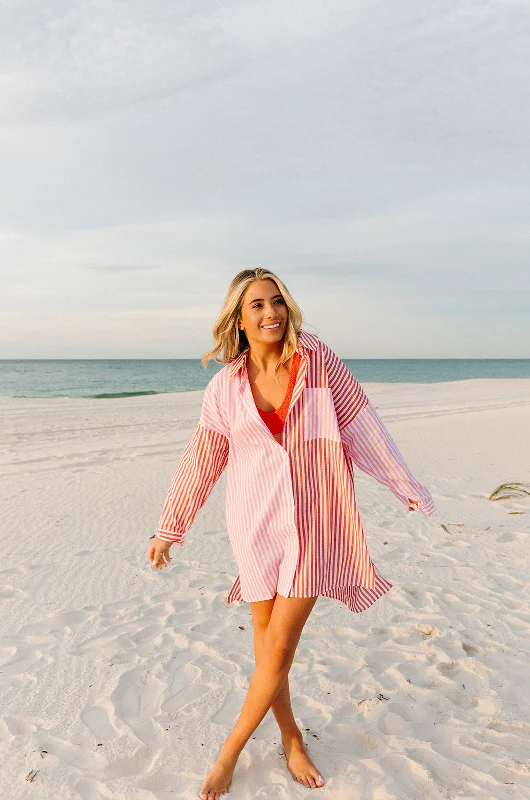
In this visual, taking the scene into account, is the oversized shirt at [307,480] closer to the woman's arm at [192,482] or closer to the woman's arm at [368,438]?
the woman's arm at [368,438]

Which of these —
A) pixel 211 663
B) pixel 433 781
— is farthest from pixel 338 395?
pixel 211 663

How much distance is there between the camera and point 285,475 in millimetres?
2350

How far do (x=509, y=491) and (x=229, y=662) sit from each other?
505 centimetres

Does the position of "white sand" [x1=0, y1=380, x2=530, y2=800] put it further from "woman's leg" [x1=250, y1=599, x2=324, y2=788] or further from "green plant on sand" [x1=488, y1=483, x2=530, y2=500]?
"green plant on sand" [x1=488, y1=483, x2=530, y2=500]

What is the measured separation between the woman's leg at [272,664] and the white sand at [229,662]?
96mm

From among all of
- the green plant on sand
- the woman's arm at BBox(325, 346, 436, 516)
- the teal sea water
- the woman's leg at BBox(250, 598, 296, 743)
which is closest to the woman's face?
the woman's arm at BBox(325, 346, 436, 516)

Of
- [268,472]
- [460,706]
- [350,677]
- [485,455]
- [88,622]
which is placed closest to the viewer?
[268,472]

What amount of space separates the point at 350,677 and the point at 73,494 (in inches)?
184

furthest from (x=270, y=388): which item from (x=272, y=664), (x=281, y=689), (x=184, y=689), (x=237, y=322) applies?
(x=184, y=689)

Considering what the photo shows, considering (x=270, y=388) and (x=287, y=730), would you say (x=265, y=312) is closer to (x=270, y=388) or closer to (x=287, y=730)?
(x=270, y=388)

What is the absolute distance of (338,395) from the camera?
8.03 ft

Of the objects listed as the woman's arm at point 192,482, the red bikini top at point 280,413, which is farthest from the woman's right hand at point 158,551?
the red bikini top at point 280,413

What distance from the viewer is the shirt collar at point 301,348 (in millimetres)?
2412

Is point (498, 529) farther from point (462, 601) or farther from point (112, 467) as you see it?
point (112, 467)
